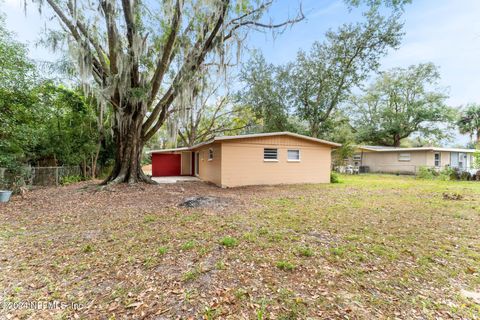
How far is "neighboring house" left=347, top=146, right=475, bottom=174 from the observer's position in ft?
59.3

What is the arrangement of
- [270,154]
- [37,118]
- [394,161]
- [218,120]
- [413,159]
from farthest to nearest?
[218,120] < [394,161] < [413,159] < [270,154] < [37,118]

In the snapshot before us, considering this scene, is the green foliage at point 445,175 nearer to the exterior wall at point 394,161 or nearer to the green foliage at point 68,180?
the exterior wall at point 394,161

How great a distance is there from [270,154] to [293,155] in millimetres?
1434

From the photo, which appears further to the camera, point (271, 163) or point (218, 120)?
A: point (218, 120)

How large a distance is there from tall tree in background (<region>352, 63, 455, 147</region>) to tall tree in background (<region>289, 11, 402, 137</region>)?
10.9 m

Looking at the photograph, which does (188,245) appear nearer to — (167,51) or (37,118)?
(167,51)

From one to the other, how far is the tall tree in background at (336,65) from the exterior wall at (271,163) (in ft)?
20.1

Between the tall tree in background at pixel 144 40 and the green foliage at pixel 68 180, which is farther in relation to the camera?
Result: the green foliage at pixel 68 180

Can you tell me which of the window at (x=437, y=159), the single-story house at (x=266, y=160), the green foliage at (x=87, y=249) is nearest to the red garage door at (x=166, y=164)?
the single-story house at (x=266, y=160)

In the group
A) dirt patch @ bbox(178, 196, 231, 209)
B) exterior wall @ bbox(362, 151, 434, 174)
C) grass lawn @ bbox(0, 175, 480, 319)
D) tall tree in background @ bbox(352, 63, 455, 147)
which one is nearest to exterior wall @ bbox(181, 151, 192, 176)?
dirt patch @ bbox(178, 196, 231, 209)

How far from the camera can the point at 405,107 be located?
25.0m

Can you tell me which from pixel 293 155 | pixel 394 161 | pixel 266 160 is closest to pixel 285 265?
pixel 266 160

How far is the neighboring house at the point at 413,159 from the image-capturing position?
59.3ft

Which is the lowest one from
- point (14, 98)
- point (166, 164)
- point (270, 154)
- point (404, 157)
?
point (166, 164)
